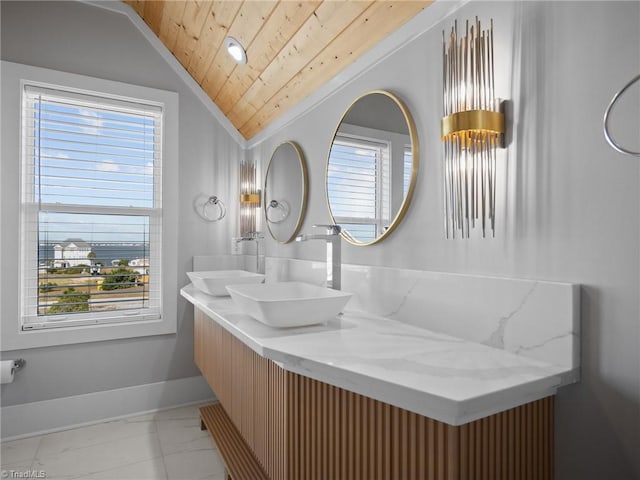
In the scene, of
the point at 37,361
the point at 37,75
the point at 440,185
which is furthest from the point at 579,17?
the point at 37,361

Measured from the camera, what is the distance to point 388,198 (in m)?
1.59

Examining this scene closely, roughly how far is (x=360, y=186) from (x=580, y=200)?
93 centimetres

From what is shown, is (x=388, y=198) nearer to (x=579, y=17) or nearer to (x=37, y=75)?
(x=579, y=17)

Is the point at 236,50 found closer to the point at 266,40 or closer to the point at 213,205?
the point at 266,40

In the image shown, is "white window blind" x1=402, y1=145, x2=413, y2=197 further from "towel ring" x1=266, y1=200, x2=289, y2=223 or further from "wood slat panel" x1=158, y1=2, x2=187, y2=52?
"wood slat panel" x1=158, y1=2, x2=187, y2=52

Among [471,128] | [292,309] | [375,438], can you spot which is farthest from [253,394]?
[471,128]

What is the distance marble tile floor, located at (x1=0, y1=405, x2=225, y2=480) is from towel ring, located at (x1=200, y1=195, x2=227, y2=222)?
4.67 feet

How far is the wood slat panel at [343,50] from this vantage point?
4.93 feet

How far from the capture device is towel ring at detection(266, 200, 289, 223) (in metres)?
2.48

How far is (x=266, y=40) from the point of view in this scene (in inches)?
80.8

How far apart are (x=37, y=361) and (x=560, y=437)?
9.10 ft

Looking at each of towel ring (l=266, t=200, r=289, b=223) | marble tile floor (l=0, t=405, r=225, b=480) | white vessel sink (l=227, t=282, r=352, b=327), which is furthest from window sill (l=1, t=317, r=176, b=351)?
white vessel sink (l=227, t=282, r=352, b=327)

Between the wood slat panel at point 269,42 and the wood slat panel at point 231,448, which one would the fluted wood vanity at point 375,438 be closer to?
the wood slat panel at point 231,448

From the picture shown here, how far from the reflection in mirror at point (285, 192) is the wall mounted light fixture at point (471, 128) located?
115cm
